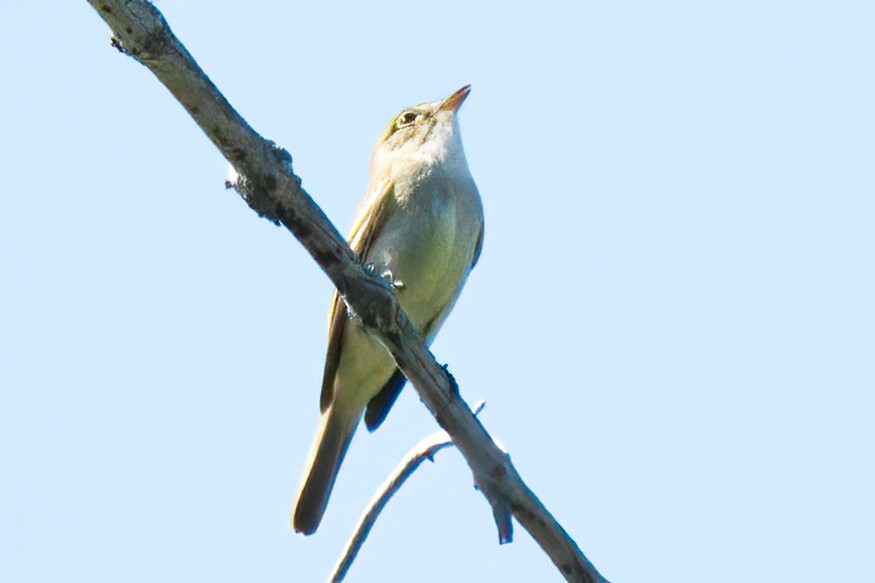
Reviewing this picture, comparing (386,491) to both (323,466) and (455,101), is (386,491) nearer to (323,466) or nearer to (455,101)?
(323,466)

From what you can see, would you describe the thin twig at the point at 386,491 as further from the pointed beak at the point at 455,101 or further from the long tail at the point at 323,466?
the pointed beak at the point at 455,101

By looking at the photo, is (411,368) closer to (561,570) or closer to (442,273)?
(561,570)

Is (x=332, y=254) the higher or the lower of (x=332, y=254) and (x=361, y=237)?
the lower

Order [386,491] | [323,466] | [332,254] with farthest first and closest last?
[323,466], [386,491], [332,254]

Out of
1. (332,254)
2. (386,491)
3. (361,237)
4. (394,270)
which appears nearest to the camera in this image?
(332,254)

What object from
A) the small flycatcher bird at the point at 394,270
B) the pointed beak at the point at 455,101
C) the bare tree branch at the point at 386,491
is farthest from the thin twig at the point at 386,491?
the pointed beak at the point at 455,101

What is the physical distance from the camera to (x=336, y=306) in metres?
6.83

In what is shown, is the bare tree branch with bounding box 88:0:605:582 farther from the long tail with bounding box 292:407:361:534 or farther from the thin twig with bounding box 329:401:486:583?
the long tail with bounding box 292:407:361:534

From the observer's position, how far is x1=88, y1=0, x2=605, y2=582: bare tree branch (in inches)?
154

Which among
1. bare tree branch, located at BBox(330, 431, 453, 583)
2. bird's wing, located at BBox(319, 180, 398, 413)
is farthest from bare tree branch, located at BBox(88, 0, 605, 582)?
bird's wing, located at BBox(319, 180, 398, 413)

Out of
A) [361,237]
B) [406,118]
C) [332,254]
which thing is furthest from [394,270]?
[332,254]

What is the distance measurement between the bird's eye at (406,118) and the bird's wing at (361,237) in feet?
3.61

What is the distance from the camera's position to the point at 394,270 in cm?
666

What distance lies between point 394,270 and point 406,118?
1734 millimetres
